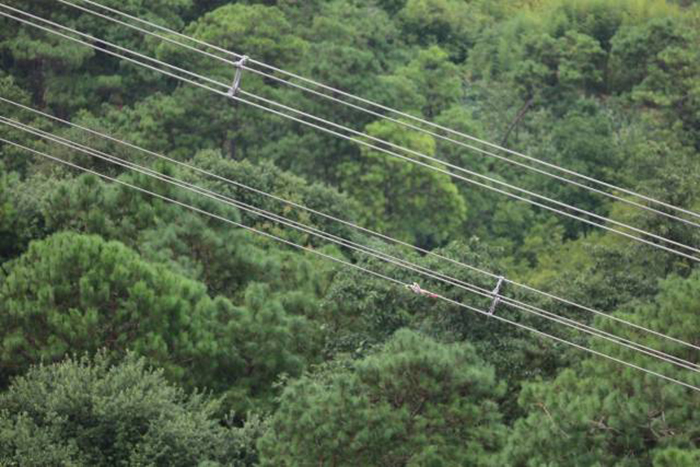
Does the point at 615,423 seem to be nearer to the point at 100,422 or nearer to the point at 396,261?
the point at 396,261

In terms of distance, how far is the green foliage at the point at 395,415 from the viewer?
18406 mm

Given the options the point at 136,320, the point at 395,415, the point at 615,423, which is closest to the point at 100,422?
the point at 136,320

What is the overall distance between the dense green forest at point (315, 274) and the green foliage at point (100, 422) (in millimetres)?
30

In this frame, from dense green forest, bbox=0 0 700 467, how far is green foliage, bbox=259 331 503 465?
2 cm

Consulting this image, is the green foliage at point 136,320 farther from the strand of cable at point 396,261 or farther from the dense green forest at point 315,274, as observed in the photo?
the strand of cable at point 396,261

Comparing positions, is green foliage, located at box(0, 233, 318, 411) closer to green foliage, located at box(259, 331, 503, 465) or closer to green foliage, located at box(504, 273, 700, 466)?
→ green foliage, located at box(259, 331, 503, 465)

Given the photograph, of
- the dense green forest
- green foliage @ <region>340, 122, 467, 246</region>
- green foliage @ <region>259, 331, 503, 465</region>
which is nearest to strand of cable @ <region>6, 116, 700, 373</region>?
the dense green forest

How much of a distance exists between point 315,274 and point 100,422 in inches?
306

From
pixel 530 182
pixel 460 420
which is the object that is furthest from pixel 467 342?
pixel 530 182

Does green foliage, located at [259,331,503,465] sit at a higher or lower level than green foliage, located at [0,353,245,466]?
higher

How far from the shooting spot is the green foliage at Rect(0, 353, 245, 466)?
57.9 ft

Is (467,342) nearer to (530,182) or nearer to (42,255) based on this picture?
(42,255)

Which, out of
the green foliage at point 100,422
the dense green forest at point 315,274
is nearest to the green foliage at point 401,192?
the dense green forest at point 315,274

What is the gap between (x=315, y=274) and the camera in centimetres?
2559
